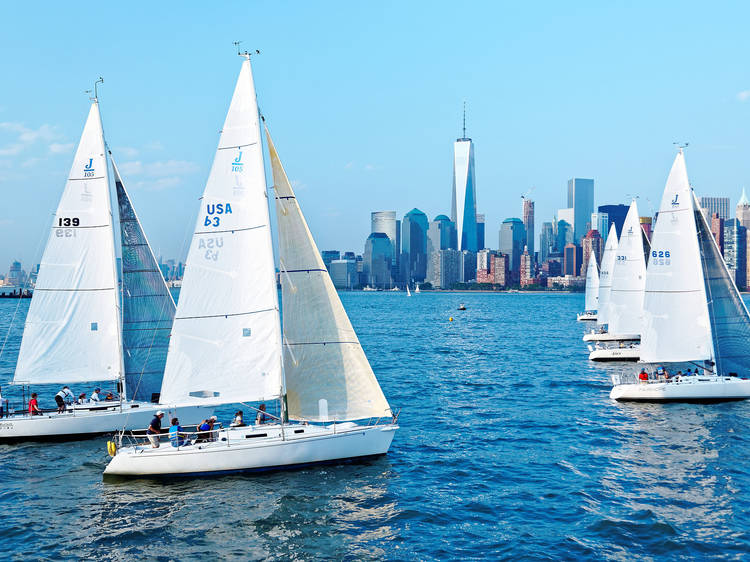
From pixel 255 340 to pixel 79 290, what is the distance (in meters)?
8.72

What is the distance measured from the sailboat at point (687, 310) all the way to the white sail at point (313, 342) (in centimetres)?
1718

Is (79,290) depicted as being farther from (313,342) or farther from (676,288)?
(676,288)

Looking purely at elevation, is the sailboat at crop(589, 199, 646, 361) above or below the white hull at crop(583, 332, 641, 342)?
above

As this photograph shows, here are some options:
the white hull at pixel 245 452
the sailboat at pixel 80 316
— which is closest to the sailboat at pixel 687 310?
the white hull at pixel 245 452

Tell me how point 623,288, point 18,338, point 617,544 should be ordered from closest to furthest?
1. point 617,544
2. point 623,288
3. point 18,338

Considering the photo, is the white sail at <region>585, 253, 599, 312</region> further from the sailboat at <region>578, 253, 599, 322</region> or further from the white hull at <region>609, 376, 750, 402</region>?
the white hull at <region>609, 376, 750, 402</region>

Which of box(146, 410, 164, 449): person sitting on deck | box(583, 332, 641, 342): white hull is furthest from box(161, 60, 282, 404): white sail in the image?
box(583, 332, 641, 342): white hull

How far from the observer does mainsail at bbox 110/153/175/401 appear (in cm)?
2609

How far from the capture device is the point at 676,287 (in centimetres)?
3300

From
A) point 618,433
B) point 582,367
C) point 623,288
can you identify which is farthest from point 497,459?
point 623,288

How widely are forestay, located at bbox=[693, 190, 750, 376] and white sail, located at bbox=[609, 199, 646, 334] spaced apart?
55.7ft

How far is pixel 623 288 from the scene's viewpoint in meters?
50.8

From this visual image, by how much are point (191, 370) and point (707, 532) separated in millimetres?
15066

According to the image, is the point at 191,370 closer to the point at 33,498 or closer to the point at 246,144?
the point at 33,498
